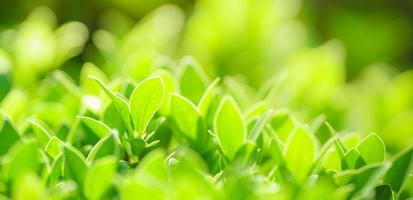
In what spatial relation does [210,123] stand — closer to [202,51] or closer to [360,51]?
[202,51]

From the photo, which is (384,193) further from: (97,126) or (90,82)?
(90,82)

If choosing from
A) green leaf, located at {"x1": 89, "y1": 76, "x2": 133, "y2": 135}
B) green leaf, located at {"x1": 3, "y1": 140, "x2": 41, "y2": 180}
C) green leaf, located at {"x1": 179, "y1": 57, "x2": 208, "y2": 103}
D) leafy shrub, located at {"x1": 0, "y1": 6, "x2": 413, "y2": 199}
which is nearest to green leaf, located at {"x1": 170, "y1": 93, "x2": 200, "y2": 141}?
leafy shrub, located at {"x1": 0, "y1": 6, "x2": 413, "y2": 199}

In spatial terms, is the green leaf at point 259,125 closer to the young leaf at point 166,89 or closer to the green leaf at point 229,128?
the green leaf at point 229,128

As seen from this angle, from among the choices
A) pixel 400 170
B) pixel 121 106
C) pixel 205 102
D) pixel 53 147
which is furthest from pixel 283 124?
pixel 53 147

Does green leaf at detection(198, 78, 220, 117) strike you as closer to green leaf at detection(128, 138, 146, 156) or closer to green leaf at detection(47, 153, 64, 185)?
green leaf at detection(128, 138, 146, 156)

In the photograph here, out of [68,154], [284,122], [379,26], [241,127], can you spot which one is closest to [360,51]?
[379,26]

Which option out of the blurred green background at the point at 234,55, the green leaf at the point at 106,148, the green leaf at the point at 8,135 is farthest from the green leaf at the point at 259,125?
the green leaf at the point at 8,135
